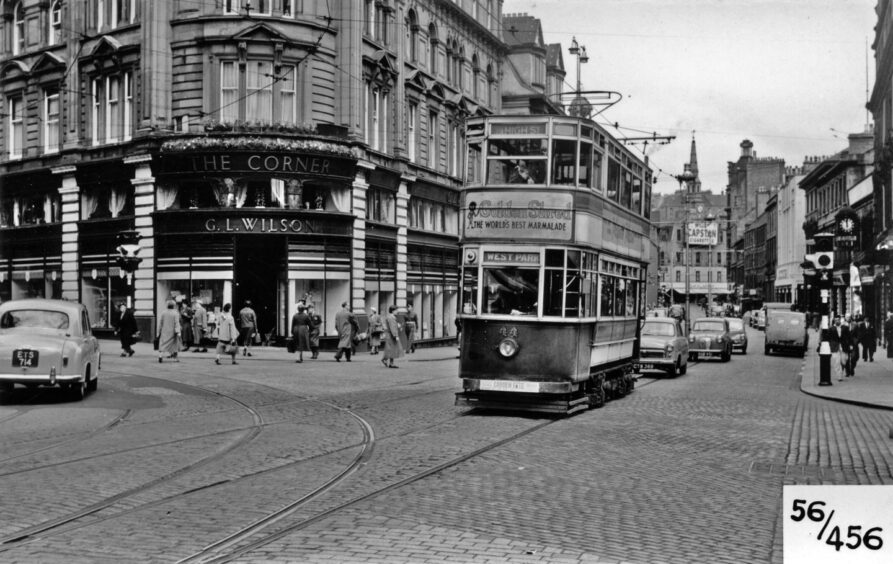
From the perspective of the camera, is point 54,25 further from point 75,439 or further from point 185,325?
point 75,439

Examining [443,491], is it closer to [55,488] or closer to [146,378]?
[55,488]

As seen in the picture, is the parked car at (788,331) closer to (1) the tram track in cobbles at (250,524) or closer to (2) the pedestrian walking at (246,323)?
(2) the pedestrian walking at (246,323)

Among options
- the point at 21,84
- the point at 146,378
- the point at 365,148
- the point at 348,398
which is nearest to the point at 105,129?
the point at 21,84

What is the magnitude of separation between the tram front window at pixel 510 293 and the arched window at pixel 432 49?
28507mm

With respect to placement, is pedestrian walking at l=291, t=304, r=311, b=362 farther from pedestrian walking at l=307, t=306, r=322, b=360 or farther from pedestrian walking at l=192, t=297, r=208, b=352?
pedestrian walking at l=192, t=297, r=208, b=352

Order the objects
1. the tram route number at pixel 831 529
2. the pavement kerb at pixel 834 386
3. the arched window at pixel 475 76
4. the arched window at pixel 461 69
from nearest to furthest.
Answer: the tram route number at pixel 831 529 → the pavement kerb at pixel 834 386 → the arched window at pixel 461 69 → the arched window at pixel 475 76

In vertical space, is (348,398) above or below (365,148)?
below

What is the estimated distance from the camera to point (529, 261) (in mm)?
16359

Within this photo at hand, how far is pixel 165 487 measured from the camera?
980 cm

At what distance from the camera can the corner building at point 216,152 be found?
34.1 meters

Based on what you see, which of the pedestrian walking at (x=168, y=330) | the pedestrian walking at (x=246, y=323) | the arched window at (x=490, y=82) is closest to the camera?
the pedestrian walking at (x=168, y=330)

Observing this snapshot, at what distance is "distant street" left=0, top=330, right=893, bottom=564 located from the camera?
7.57 metres

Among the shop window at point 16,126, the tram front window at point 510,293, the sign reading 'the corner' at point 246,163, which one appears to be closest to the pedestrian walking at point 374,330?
the sign reading 'the corner' at point 246,163

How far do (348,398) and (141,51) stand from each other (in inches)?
803
